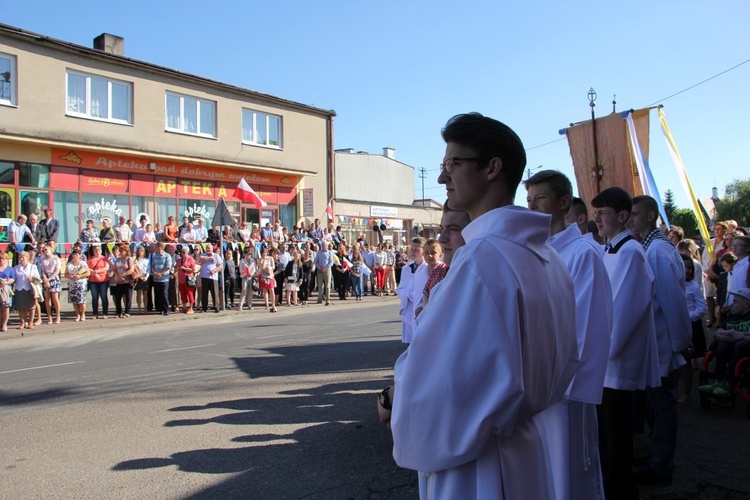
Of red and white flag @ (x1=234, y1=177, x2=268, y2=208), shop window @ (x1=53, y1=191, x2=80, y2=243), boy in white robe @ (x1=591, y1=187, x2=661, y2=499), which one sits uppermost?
red and white flag @ (x1=234, y1=177, x2=268, y2=208)

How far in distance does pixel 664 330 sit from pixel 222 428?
408 cm

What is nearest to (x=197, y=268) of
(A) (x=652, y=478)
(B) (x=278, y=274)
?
(B) (x=278, y=274)

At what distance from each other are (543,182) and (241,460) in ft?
10.8

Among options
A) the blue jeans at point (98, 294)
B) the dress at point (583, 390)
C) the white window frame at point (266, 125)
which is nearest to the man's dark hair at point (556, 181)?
the dress at point (583, 390)

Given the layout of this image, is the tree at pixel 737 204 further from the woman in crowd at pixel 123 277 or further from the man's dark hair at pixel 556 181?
the man's dark hair at pixel 556 181

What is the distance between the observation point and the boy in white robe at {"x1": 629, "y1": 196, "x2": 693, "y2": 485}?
4.30 m

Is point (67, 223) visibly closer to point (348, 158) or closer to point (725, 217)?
point (348, 158)

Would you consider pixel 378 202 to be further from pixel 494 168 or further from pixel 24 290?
pixel 494 168

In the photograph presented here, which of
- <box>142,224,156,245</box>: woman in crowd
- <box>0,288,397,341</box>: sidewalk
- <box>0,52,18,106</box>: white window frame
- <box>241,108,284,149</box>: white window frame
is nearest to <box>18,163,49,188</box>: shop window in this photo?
<box>0,52,18,106</box>: white window frame

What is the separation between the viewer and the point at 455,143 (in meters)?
1.90

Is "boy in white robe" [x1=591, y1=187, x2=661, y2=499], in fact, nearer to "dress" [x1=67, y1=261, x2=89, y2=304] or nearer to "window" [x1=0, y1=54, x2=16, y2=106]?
"dress" [x1=67, y1=261, x2=89, y2=304]

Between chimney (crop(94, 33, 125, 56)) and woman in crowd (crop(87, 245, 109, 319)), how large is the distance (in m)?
11.6

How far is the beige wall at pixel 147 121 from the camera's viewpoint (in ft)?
67.2

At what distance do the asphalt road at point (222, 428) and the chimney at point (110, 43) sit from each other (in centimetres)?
1731
